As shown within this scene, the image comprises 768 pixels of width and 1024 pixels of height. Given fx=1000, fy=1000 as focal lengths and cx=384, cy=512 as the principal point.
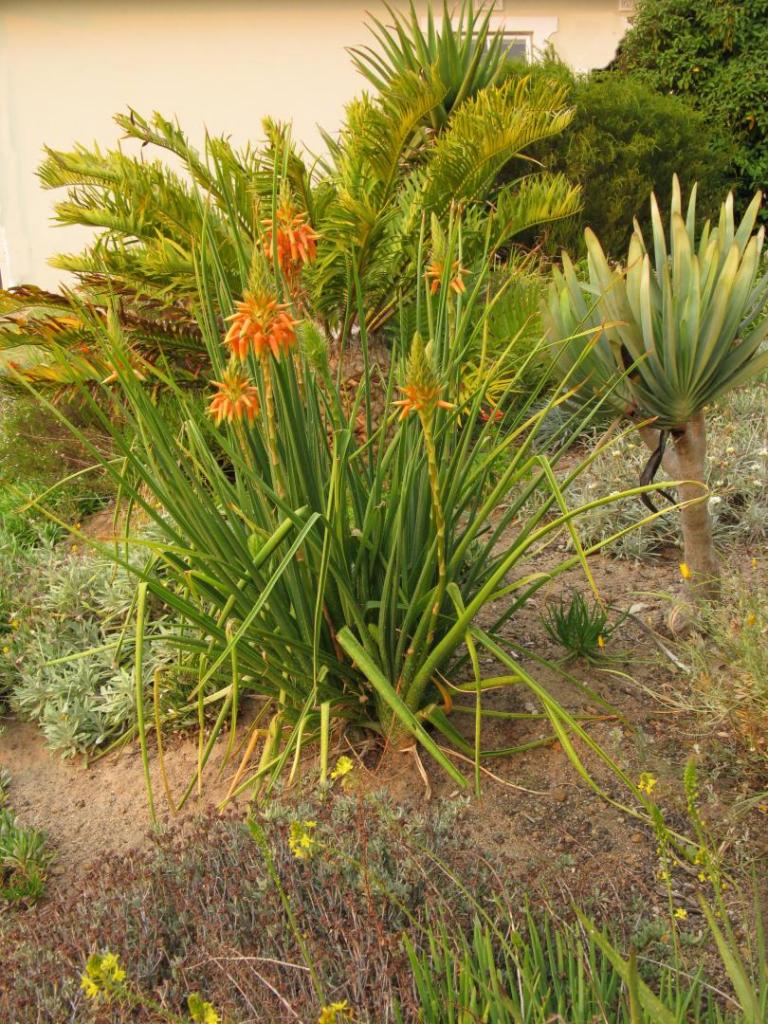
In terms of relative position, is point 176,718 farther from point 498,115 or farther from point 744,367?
point 498,115

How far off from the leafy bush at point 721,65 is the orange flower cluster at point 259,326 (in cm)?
966

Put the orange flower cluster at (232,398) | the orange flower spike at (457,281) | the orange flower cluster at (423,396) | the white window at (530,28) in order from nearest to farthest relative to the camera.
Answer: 1. the orange flower cluster at (423,396)
2. the orange flower cluster at (232,398)
3. the orange flower spike at (457,281)
4. the white window at (530,28)

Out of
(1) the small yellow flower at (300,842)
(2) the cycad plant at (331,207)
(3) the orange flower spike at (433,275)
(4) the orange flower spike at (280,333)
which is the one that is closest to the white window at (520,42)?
(2) the cycad plant at (331,207)

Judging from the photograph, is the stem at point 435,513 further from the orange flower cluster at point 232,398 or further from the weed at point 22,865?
the weed at point 22,865

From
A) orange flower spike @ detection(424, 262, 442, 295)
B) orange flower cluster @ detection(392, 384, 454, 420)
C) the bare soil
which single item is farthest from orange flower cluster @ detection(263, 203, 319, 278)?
the bare soil

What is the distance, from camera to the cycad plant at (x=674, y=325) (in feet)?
9.01

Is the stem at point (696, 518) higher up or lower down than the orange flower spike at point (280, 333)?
lower down

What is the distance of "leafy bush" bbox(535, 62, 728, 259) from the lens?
7785 millimetres

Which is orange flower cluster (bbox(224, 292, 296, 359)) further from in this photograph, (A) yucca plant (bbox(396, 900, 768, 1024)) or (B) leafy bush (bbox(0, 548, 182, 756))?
(B) leafy bush (bbox(0, 548, 182, 756))

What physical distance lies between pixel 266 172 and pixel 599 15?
7889 millimetres

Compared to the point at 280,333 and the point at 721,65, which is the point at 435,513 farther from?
the point at 721,65

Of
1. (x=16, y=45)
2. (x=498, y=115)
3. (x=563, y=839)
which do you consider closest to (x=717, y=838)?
(x=563, y=839)

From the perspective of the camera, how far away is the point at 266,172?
4.94 meters

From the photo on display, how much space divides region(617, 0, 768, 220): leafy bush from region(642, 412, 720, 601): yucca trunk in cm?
841
